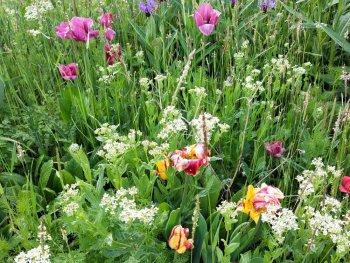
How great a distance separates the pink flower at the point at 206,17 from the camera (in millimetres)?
1934

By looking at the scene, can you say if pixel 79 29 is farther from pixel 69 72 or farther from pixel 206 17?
pixel 206 17

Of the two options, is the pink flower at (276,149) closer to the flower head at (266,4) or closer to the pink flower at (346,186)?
the pink flower at (346,186)

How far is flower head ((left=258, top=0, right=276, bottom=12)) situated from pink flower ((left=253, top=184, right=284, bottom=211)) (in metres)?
1.33

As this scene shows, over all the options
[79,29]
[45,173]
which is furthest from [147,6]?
[45,173]

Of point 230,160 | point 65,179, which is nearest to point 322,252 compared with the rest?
point 230,160

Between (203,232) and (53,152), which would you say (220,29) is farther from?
(203,232)

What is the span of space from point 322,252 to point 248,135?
1.57 ft

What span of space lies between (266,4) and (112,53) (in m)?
0.86

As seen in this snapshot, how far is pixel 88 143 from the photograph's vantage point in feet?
6.01

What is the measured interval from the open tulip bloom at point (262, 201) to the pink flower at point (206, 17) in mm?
861

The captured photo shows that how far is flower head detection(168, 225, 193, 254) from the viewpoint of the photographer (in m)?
1.20

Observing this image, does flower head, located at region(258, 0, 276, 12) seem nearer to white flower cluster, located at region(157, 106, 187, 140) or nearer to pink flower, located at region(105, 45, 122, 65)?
Result: pink flower, located at region(105, 45, 122, 65)

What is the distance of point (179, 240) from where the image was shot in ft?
3.97

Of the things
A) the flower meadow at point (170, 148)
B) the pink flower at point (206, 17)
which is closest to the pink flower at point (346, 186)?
the flower meadow at point (170, 148)
